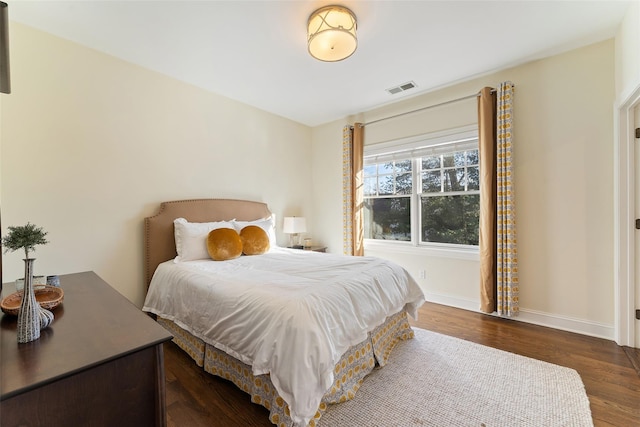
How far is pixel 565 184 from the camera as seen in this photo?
2590 mm

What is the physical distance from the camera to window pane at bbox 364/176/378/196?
4.14 metres

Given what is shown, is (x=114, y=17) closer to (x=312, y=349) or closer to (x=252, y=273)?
(x=252, y=273)

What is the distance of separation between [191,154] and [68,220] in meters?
1.30

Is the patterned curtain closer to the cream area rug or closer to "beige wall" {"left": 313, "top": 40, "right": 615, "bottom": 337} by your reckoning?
"beige wall" {"left": 313, "top": 40, "right": 615, "bottom": 337}

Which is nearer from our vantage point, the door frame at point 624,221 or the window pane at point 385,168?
the door frame at point 624,221

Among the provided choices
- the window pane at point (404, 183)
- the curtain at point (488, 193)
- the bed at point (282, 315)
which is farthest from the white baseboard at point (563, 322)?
the window pane at point (404, 183)

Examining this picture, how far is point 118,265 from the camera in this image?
8.35ft

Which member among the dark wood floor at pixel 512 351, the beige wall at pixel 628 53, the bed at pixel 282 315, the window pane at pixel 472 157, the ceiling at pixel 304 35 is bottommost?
the dark wood floor at pixel 512 351

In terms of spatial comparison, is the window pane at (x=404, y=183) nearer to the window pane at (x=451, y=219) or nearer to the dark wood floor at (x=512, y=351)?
the window pane at (x=451, y=219)

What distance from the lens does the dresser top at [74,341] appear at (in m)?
0.74

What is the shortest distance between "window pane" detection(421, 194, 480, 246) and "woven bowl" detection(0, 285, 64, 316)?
360 cm

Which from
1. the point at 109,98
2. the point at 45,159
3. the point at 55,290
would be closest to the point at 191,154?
the point at 109,98

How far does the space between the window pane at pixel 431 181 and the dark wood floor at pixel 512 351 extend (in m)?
1.63

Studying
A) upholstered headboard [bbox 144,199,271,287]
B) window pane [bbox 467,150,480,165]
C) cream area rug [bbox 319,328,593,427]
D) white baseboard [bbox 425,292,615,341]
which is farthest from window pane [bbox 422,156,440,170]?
→ upholstered headboard [bbox 144,199,271,287]
